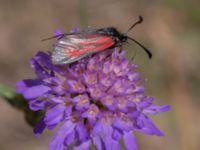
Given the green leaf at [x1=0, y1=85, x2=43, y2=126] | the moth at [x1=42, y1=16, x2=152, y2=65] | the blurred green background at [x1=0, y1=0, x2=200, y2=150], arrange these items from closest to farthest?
the moth at [x1=42, y1=16, x2=152, y2=65]
the green leaf at [x1=0, y1=85, x2=43, y2=126]
the blurred green background at [x1=0, y1=0, x2=200, y2=150]

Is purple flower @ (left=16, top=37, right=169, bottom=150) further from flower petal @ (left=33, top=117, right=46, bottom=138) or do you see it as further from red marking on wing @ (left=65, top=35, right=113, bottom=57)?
red marking on wing @ (left=65, top=35, right=113, bottom=57)

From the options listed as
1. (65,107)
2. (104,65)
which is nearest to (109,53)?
(104,65)

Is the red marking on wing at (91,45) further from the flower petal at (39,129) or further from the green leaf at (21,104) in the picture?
the green leaf at (21,104)

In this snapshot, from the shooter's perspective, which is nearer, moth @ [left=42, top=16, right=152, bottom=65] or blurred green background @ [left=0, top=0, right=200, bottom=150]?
moth @ [left=42, top=16, right=152, bottom=65]

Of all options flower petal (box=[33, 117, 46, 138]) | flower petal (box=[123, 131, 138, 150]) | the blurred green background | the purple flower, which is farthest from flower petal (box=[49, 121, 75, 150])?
the blurred green background

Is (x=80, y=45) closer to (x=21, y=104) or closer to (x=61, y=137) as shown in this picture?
(x=61, y=137)

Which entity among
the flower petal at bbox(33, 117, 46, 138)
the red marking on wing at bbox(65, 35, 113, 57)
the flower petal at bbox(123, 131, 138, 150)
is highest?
the red marking on wing at bbox(65, 35, 113, 57)

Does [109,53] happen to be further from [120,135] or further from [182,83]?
[182,83]
